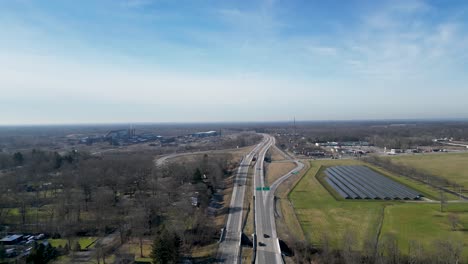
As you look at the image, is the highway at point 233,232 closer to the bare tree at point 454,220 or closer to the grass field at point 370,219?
the grass field at point 370,219

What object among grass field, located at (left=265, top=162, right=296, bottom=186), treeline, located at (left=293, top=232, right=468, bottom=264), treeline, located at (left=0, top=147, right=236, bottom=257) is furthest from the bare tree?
grass field, located at (left=265, top=162, right=296, bottom=186)

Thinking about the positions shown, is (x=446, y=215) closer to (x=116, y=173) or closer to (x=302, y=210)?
(x=302, y=210)

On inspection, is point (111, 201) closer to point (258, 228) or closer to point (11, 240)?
point (11, 240)

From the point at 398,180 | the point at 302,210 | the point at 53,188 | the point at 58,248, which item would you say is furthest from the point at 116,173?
the point at 398,180

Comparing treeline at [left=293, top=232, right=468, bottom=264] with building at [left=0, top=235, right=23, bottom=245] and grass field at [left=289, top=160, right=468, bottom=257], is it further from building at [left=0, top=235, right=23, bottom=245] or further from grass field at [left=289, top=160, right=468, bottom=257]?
building at [left=0, top=235, right=23, bottom=245]

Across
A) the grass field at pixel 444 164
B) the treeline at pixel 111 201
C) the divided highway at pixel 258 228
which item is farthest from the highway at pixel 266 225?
the grass field at pixel 444 164

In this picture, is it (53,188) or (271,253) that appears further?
(53,188)
